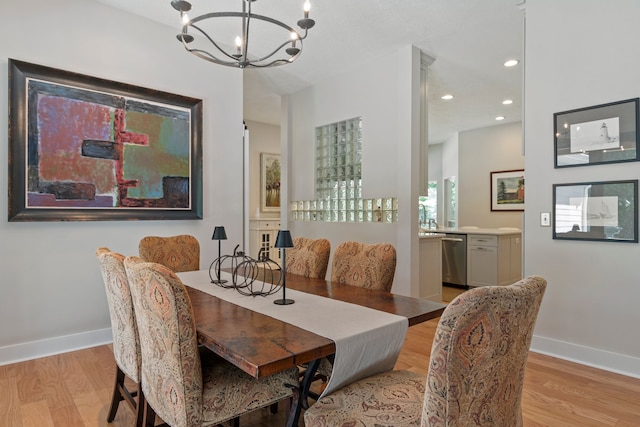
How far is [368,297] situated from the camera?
75.3 inches

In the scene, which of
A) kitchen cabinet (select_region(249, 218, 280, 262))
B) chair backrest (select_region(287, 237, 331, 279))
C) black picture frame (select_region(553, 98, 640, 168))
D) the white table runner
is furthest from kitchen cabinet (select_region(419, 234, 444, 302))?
kitchen cabinet (select_region(249, 218, 280, 262))

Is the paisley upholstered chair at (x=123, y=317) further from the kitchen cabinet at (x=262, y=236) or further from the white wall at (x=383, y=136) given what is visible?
the kitchen cabinet at (x=262, y=236)

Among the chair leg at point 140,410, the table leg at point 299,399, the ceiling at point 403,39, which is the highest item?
the ceiling at point 403,39

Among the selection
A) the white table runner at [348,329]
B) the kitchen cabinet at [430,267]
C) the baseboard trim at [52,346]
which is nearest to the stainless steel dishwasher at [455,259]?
the kitchen cabinet at [430,267]

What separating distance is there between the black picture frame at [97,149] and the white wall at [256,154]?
3153mm

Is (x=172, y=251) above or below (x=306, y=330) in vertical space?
above

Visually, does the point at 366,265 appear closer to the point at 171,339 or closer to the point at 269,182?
the point at 171,339

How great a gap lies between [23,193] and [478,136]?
7134 millimetres

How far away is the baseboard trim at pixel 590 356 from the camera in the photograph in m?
2.54

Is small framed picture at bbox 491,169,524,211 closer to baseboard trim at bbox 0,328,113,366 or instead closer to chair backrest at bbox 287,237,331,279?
chair backrest at bbox 287,237,331,279

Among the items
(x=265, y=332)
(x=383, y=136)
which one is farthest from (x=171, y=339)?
(x=383, y=136)

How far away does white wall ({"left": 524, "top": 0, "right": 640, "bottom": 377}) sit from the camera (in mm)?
2555

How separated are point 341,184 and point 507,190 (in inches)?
153

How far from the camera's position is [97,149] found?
3055mm
